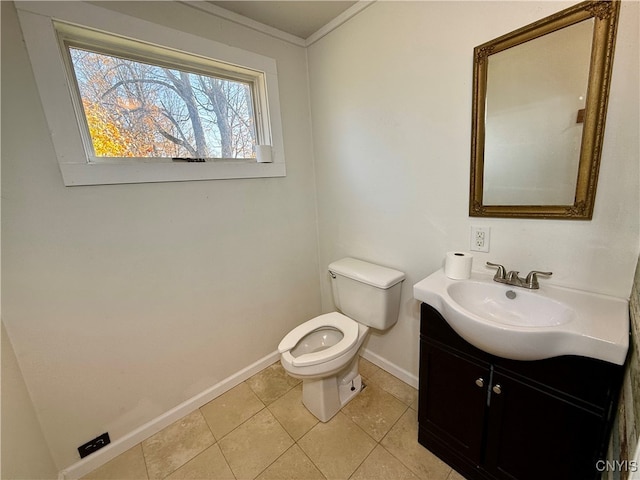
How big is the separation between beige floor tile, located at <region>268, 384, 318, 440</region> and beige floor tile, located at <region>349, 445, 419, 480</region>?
34 centimetres

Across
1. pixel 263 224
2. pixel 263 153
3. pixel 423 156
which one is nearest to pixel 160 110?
pixel 263 153

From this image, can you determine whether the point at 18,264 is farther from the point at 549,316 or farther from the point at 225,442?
the point at 549,316

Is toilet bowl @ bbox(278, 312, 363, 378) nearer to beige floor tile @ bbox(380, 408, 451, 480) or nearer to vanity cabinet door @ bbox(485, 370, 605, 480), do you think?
beige floor tile @ bbox(380, 408, 451, 480)

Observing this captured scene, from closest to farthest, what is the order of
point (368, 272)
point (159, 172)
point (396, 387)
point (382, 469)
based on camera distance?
1. point (382, 469)
2. point (159, 172)
3. point (368, 272)
4. point (396, 387)

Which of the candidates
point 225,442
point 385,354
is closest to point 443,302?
point 385,354

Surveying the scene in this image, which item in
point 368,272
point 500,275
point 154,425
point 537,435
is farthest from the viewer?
point 368,272

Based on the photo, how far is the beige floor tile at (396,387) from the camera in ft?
5.28

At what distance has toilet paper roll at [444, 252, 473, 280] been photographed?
1.17 m

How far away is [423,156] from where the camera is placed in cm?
136

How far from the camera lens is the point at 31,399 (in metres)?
1.14

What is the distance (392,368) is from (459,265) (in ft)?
3.26

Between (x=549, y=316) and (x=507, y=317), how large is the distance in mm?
133

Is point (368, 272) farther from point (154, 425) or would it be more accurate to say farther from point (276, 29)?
point (276, 29)

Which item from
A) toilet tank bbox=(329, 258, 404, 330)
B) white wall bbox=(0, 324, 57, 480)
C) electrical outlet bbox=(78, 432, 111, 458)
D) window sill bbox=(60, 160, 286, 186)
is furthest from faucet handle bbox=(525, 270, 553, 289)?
electrical outlet bbox=(78, 432, 111, 458)
